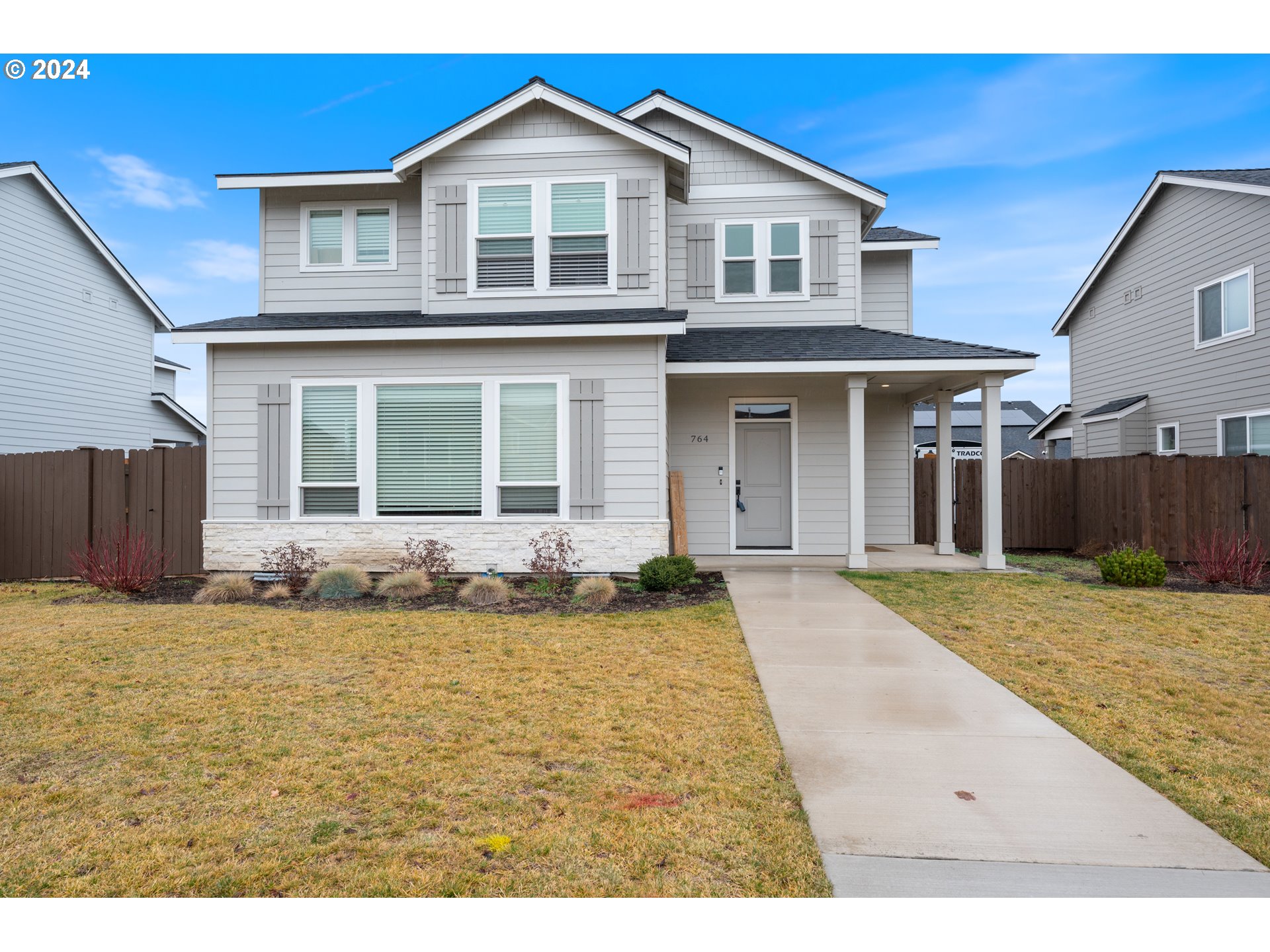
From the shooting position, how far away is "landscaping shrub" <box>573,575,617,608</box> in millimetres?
8555

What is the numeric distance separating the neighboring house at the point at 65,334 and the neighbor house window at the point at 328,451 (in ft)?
29.1

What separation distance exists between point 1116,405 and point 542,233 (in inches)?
554

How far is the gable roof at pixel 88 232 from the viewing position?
1454 cm

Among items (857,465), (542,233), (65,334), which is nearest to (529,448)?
(542,233)

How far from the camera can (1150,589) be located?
9.62 metres

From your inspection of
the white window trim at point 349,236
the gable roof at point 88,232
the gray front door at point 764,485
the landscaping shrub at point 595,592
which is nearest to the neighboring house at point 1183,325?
the gray front door at point 764,485

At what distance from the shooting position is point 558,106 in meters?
10.4

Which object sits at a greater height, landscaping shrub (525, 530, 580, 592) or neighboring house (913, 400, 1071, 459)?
neighboring house (913, 400, 1071, 459)

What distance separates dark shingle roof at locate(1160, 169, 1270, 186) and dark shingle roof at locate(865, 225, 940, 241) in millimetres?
5676

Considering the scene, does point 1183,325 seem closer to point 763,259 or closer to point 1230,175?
point 1230,175

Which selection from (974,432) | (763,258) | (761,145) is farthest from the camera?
(974,432)

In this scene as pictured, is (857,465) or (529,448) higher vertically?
(529,448)

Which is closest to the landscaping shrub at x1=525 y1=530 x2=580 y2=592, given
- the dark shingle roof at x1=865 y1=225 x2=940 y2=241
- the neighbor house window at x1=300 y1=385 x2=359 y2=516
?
the neighbor house window at x1=300 y1=385 x2=359 y2=516

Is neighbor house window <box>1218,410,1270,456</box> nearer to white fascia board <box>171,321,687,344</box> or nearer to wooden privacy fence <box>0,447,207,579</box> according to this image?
white fascia board <box>171,321,687,344</box>
